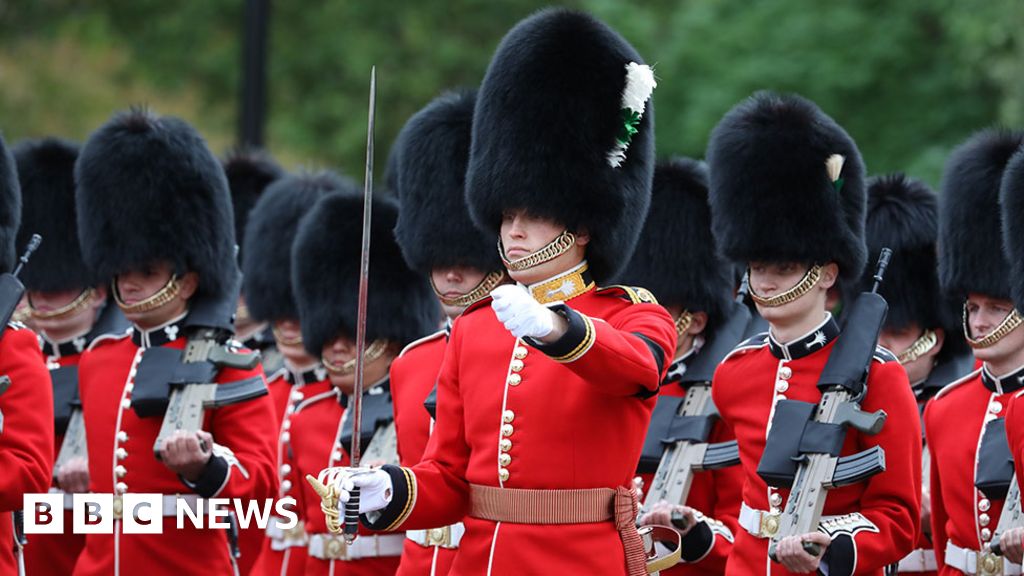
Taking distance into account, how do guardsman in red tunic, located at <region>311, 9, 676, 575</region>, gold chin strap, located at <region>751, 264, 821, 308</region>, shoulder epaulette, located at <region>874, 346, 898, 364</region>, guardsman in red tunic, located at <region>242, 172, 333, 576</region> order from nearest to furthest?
guardsman in red tunic, located at <region>311, 9, 676, 575</region>
shoulder epaulette, located at <region>874, 346, 898, 364</region>
gold chin strap, located at <region>751, 264, 821, 308</region>
guardsman in red tunic, located at <region>242, 172, 333, 576</region>

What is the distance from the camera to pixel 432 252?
19.2ft

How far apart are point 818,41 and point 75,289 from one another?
34.0 feet

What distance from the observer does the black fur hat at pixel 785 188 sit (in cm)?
529

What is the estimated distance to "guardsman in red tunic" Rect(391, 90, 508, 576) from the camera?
557cm

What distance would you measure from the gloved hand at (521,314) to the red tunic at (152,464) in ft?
7.61

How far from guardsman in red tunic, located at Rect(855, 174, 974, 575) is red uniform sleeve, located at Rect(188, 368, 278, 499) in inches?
87.6

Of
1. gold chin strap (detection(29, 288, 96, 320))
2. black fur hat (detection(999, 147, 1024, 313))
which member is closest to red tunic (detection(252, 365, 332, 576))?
gold chin strap (detection(29, 288, 96, 320))

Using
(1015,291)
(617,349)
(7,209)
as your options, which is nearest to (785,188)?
(1015,291)

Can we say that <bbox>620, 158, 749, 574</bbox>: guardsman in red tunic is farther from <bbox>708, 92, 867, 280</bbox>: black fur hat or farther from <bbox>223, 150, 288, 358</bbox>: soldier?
<bbox>223, 150, 288, 358</bbox>: soldier

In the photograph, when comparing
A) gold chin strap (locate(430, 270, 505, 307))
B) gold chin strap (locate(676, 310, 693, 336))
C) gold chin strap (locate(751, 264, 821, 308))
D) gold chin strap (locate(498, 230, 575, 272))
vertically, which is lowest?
gold chin strap (locate(676, 310, 693, 336))

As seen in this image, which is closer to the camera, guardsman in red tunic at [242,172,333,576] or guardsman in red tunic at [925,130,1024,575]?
guardsman in red tunic at [925,130,1024,575]

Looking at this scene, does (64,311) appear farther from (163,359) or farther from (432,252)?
(432,252)

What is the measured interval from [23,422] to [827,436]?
239 centimetres

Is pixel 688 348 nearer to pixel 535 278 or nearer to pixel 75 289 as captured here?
pixel 535 278
